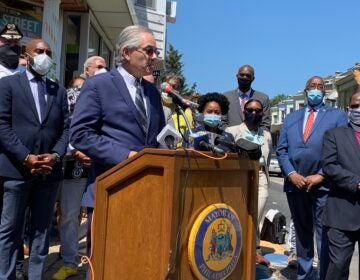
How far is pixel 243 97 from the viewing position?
6324mm

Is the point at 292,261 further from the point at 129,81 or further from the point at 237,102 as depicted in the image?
the point at 129,81

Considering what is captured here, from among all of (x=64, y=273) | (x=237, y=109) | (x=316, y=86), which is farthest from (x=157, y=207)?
(x=237, y=109)

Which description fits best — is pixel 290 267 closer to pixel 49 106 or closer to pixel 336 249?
pixel 336 249

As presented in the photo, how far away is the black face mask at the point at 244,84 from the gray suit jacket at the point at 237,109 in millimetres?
85

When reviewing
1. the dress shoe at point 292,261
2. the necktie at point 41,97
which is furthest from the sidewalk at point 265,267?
the necktie at point 41,97

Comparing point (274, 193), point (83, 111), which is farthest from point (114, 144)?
point (274, 193)

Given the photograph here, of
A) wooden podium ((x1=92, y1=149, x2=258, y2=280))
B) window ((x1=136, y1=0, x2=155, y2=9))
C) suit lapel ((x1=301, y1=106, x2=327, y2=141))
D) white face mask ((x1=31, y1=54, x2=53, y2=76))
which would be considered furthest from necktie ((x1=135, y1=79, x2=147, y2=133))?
window ((x1=136, y1=0, x2=155, y2=9))

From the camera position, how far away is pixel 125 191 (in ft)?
8.20

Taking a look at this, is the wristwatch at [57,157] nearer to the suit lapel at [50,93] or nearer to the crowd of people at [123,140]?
the crowd of people at [123,140]

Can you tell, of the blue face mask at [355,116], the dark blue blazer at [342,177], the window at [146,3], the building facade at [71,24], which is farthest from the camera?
the window at [146,3]

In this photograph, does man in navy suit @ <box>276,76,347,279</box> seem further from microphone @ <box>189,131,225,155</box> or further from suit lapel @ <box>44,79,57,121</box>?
microphone @ <box>189,131,225,155</box>

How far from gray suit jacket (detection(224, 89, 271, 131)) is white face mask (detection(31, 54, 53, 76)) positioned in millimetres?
2633

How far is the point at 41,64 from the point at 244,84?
3.00 meters

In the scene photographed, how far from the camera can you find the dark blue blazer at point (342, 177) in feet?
13.9
